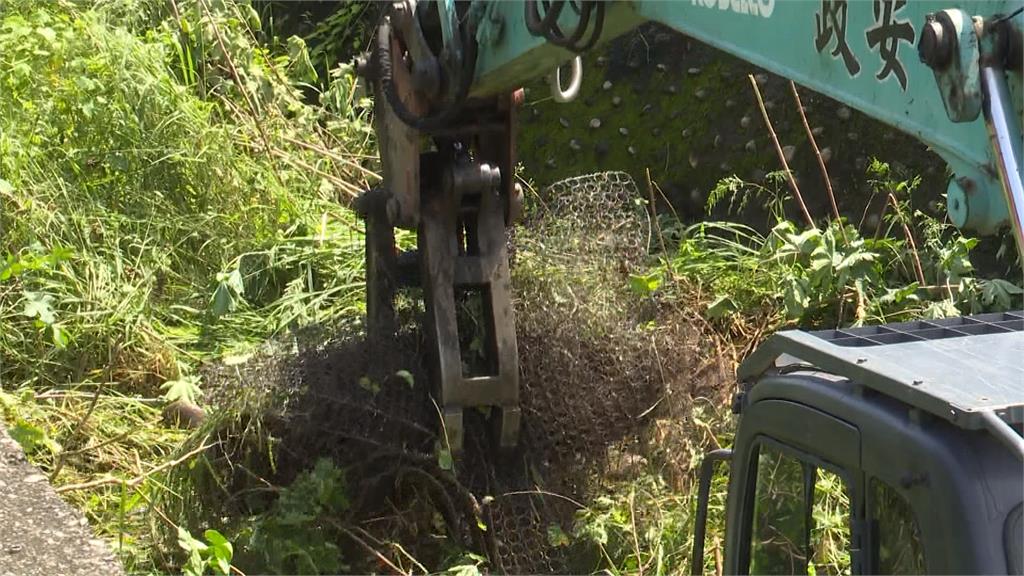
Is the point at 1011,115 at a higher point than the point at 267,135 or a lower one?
lower

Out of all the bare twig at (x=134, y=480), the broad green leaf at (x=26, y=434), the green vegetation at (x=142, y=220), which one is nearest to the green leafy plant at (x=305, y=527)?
the bare twig at (x=134, y=480)

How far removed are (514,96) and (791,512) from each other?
2.40m

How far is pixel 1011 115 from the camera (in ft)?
6.47

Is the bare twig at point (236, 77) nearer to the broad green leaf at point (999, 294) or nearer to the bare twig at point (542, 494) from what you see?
the bare twig at point (542, 494)

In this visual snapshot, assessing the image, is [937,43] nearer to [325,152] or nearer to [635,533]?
[635,533]

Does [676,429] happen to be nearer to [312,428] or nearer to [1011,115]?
[312,428]

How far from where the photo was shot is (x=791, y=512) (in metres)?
2.61

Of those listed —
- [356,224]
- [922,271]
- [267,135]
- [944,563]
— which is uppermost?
[267,135]

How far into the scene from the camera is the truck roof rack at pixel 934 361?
2090 millimetres

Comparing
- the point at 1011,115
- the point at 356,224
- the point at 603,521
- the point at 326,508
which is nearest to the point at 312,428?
the point at 326,508

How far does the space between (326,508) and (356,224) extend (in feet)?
9.32

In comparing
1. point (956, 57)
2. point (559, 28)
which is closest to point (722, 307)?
point (559, 28)

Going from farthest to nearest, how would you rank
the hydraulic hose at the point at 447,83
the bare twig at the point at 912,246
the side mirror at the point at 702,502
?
the bare twig at the point at 912,246 < the hydraulic hose at the point at 447,83 < the side mirror at the point at 702,502

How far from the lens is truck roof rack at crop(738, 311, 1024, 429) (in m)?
2.09
